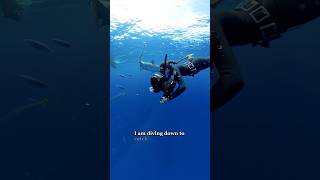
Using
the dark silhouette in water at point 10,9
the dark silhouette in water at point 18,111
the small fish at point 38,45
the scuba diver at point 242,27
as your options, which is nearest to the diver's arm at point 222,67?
the scuba diver at point 242,27

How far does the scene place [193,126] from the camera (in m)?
4.07

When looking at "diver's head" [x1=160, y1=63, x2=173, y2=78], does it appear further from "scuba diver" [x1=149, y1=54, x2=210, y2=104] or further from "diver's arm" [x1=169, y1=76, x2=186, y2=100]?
"diver's arm" [x1=169, y1=76, x2=186, y2=100]

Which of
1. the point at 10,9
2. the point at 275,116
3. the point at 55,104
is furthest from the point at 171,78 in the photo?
the point at 10,9

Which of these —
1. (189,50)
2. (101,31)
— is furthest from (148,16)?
(101,31)

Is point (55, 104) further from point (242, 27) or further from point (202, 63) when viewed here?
point (242, 27)

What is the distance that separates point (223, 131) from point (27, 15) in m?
3.75

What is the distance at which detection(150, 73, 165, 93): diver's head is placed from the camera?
4201 millimetres

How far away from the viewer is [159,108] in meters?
4.19

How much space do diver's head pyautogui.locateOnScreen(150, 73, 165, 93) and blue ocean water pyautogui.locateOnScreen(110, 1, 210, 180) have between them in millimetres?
141

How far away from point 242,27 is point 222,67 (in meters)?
0.72

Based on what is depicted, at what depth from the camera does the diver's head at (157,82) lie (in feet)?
13.8

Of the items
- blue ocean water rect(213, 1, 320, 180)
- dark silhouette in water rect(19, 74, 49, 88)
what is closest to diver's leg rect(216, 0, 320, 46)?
blue ocean water rect(213, 1, 320, 180)

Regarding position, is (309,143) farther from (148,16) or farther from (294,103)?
(148,16)

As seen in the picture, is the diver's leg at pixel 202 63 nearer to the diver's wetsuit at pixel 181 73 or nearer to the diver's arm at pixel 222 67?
the diver's wetsuit at pixel 181 73
